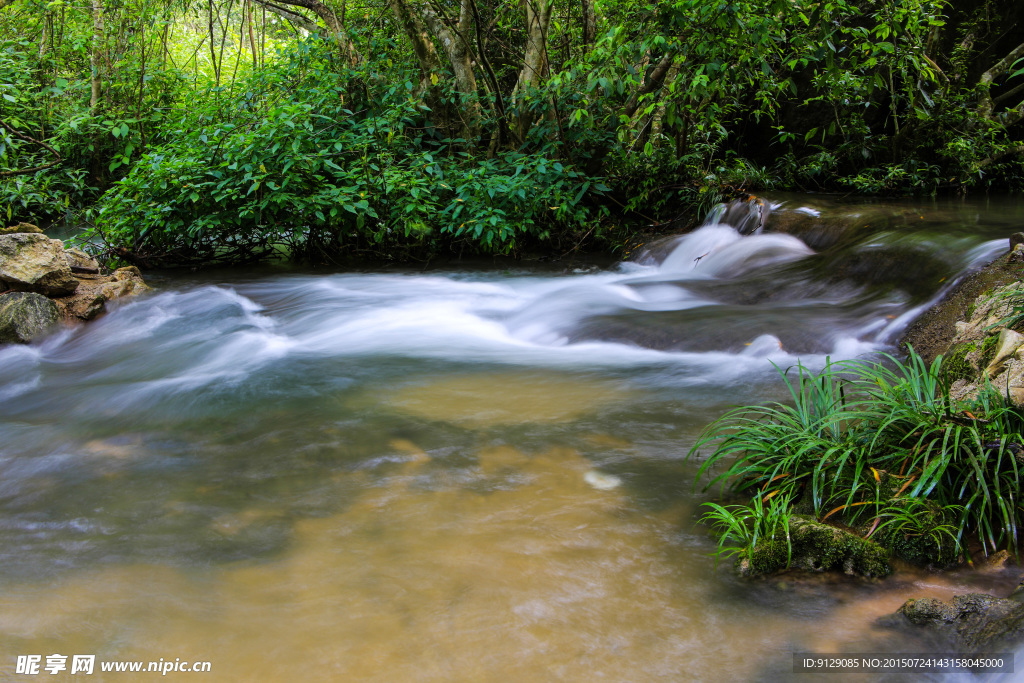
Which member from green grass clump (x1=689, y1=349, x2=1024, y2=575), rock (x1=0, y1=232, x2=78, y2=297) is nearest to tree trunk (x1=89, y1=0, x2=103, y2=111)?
rock (x1=0, y1=232, x2=78, y2=297)

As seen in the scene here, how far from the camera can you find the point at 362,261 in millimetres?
8906

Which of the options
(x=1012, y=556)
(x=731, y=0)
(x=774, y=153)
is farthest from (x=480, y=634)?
(x=774, y=153)

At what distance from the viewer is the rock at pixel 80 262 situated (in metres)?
7.00

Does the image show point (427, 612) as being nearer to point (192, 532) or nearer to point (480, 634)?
point (480, 634)

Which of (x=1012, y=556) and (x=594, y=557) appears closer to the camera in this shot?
(x=1012, y=556)

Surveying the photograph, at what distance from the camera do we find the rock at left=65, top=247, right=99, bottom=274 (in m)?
7.00

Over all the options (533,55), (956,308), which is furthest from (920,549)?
(533,55)

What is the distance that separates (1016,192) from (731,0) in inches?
222

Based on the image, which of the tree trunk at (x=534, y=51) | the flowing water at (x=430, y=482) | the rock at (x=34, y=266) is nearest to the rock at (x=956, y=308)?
the flowing water at (x=430, y=482)

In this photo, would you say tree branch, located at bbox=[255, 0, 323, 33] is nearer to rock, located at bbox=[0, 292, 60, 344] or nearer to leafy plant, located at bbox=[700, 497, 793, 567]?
rock, located at bbox=[0, 292, 60, 344]

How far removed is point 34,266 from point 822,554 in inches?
253

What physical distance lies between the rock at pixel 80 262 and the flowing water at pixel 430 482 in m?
1.10

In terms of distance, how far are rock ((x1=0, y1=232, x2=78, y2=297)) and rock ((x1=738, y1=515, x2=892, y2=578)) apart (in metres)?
6.17

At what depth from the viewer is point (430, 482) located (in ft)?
10.5
